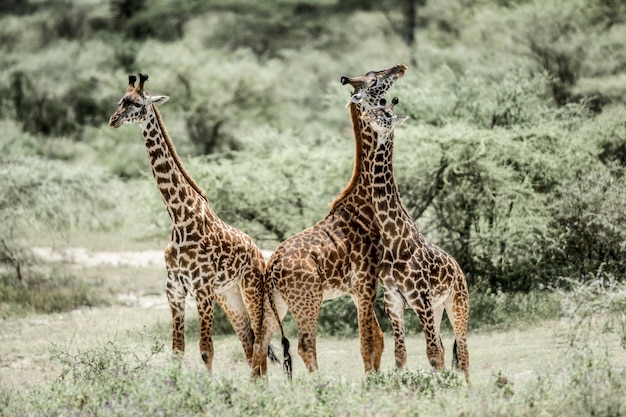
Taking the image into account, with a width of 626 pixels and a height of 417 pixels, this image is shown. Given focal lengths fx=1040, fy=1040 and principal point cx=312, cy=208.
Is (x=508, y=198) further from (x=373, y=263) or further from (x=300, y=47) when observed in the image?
(x=300, y=47)

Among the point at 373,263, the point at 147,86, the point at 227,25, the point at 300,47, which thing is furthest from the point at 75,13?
the point at 373,263

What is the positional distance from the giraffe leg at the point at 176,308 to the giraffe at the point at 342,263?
66cm

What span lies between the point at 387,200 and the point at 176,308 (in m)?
1.96

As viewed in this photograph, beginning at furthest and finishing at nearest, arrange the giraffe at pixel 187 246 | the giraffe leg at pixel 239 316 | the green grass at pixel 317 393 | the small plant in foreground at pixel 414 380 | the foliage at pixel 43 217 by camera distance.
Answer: the foliage at pixel 43 217
the giraffe leg at pixel 239 316
the giraffe at pixel 187 246
the small plant in foreground at pixel 414 380
the green grass at pixel 317 393

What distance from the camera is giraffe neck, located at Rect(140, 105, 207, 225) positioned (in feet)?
28.0

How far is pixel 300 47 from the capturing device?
41.6m

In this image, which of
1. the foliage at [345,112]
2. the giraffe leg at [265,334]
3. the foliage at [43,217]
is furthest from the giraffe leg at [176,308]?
the foliage at [43,217]

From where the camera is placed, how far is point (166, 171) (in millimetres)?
8617

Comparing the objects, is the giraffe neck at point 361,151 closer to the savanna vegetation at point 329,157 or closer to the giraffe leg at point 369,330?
the giraffe leg at point 369,330

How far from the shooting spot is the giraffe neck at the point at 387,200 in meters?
8.49

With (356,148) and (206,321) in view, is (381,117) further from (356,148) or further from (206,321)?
(206,321)

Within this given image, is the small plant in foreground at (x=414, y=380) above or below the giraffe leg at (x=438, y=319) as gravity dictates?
below

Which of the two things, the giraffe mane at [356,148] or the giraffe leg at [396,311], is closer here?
the giraffe leg at [396,311]

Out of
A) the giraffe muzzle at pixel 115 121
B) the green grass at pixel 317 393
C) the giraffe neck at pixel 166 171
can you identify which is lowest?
the green grass at pixel 317 393
